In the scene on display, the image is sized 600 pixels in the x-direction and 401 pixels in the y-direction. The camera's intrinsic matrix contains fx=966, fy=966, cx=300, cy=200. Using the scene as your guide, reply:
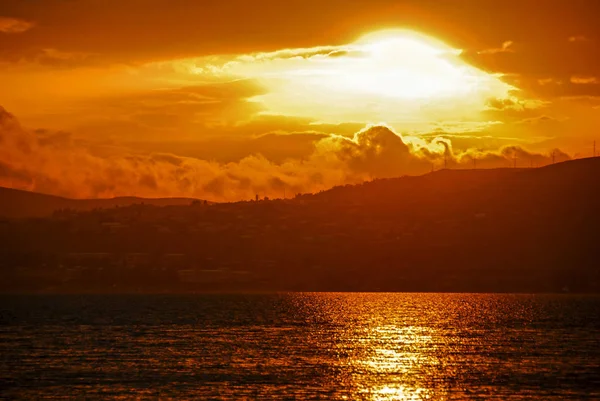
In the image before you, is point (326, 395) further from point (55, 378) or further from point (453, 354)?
point (453, 354)

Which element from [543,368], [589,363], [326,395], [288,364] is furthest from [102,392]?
[589,363]

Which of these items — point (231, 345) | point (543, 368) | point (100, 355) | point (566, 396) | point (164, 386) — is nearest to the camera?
point (566, 396)

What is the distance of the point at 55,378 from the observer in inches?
5527

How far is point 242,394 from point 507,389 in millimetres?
36209

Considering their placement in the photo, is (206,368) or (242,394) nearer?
(242,394)

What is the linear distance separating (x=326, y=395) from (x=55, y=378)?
41.5 metres

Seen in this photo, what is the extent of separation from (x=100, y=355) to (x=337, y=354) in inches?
1724

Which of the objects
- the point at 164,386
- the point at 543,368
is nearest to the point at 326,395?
the point at 164,386

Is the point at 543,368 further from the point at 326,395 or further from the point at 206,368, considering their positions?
the point at 206,368

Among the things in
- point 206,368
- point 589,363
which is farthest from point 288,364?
point 589,363

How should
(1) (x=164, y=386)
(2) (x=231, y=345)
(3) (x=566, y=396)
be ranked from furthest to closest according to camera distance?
(2) (x=231, y=345)
(1) (x=164, y=386)
(3) (x=566, y=396)

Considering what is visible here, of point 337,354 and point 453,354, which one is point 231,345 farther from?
point 453,354

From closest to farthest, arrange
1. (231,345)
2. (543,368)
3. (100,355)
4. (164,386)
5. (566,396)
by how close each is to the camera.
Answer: (566,396) → (164,386) → (543,368) → (100,355) → (231,345)

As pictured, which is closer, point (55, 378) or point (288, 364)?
point (55, 378)
